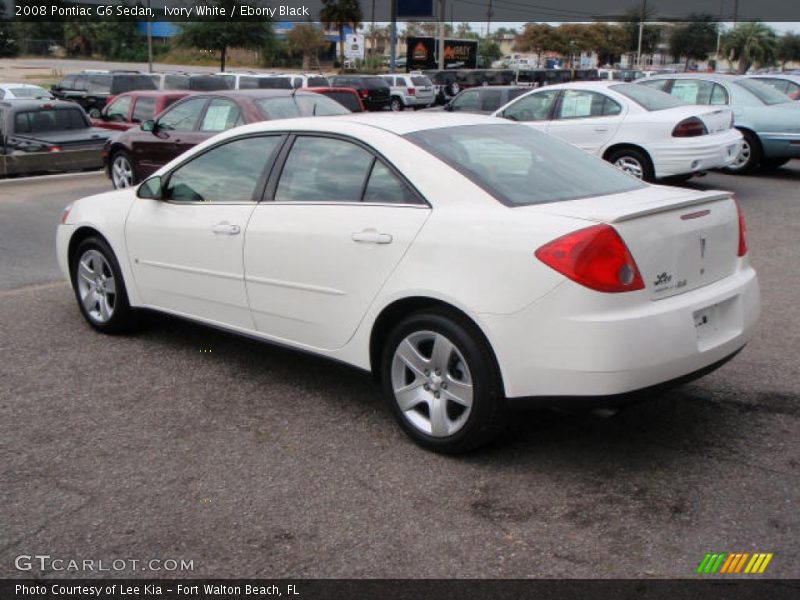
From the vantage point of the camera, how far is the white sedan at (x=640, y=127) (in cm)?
1226

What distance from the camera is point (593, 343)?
146 inches

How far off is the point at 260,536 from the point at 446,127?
7.96 ft

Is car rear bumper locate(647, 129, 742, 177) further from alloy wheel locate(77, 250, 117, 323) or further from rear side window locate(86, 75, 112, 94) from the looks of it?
rear side window locate(86, 75, 112, 94)

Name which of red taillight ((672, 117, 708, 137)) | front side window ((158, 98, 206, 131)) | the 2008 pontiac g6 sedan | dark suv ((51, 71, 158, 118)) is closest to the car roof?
front side window ((158, 98, 206, 131))

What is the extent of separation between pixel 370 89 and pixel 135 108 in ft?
52.3

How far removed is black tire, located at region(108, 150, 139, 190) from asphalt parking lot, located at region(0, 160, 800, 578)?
7879 mm

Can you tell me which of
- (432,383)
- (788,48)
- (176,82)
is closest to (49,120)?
(176,82)

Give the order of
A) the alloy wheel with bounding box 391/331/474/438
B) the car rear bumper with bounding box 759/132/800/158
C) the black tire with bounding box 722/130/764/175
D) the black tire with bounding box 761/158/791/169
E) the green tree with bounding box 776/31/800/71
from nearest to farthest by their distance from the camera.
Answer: the alloy wheel with bounding box 391/331/474/438, the car rear bumper with bounding box 759/132/800/158, the black tire with bounding box 722/130/764/175, the black tire with bounding box 761/158/791/169, the green tree with bounding box 776/31/800/71

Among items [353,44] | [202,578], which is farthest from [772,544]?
[353,44]

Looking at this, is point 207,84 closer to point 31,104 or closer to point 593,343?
point 31,104

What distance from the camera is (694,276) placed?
413 cm

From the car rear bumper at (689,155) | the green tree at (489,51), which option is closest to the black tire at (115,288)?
the car rear bumper at (689,155)

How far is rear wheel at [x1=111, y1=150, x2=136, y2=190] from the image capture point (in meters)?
13.6

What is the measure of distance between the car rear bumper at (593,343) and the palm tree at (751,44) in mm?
90615
